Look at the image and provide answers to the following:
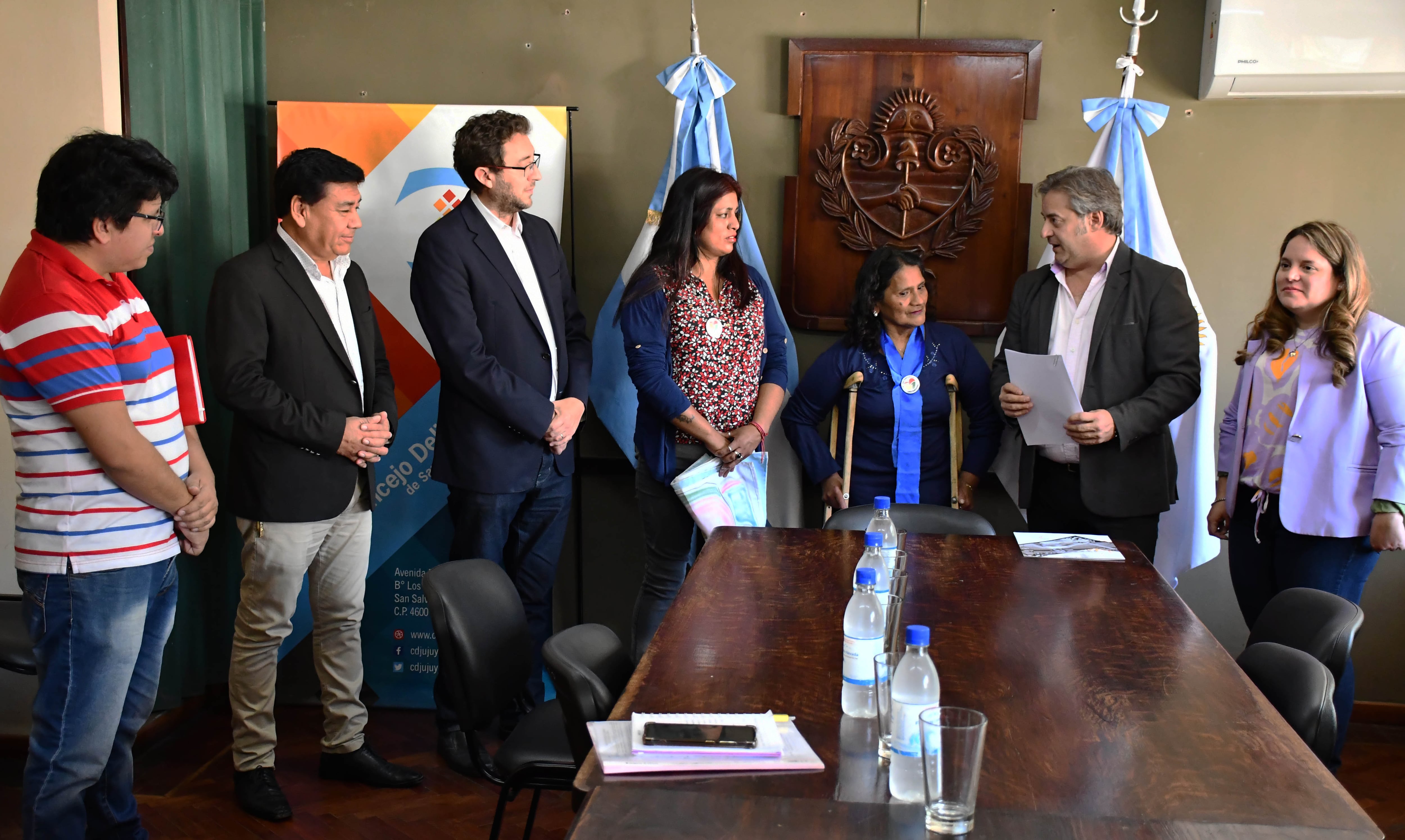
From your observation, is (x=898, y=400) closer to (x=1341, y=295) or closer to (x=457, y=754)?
(x=1341, y=295)

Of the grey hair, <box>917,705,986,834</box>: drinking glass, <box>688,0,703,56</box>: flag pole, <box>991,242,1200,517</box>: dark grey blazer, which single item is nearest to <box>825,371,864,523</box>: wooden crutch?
<box>991,242,1200,517</box>: dark grey blazer

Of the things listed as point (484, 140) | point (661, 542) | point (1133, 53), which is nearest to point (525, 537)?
point (661, 542)

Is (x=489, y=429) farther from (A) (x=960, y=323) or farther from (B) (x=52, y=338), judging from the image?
(A) (x=960, y=323)

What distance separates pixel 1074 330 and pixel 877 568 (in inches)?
70.5

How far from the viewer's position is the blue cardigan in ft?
10.1

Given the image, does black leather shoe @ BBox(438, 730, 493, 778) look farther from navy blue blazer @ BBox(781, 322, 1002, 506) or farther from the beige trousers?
navy blue blazer @ BBox(781, 322, 1002, 506)

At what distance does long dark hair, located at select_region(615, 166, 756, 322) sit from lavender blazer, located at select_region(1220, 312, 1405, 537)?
169 cm

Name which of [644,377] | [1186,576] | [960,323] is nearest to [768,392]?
[644,377]

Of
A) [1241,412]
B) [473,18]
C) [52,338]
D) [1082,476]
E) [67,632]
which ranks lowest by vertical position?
[67,632]

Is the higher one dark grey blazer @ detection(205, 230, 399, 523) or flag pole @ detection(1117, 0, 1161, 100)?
flag pole @ detection(1117, 0, 1161, 100)

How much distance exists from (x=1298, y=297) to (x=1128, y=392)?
1.65ft

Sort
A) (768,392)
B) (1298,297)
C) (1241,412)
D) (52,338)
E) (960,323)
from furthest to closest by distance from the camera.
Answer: (960,323), (768,392), (1241,412), (1298,297), (52,338)

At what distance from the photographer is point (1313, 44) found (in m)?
3.33

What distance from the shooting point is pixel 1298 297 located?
2.64 m
